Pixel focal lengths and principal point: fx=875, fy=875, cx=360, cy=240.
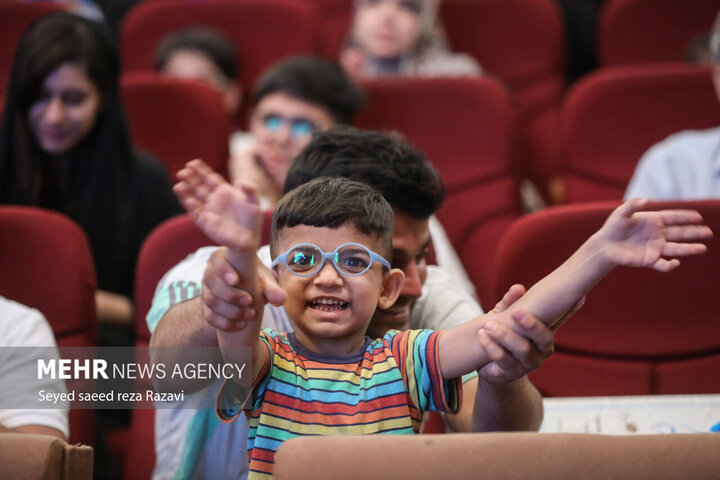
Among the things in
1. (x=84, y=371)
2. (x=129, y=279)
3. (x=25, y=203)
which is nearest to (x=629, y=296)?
(x=84, y=371)

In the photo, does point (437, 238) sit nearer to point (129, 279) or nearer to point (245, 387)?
point (129, 279)

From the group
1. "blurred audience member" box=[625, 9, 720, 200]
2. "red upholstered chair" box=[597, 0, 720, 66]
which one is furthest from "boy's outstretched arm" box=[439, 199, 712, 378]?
"red upholstered chair" box=[597, 0, 720, 66]

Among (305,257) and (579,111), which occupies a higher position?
(579,111)

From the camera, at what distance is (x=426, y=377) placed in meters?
0.89

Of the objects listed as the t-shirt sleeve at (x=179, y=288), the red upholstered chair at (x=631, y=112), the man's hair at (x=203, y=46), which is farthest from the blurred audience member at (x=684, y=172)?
the man's hair at (x=203, y=46)

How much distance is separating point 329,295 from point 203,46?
1748mm

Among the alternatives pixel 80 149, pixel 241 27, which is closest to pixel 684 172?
pixel 80 149

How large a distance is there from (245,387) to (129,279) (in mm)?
1021

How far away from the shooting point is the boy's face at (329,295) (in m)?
0.88

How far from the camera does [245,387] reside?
859 mm

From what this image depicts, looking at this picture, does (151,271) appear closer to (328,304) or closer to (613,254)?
(328,304)

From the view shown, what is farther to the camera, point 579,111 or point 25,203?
point 579,111

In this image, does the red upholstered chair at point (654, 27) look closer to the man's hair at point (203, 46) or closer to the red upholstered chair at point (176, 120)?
the man's hair at point (203, 46)

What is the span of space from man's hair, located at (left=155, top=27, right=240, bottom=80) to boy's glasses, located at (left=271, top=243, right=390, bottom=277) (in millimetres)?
1707
